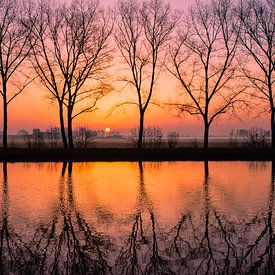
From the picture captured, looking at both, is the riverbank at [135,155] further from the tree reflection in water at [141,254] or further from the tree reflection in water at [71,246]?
the tree reflection in water at [141,254]

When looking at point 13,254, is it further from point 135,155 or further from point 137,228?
point 135,155

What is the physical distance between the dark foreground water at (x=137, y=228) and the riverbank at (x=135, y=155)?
13867 millimetres

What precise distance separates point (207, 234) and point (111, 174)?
12727mm

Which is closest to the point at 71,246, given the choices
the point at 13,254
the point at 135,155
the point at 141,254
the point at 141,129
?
the point at 13,254

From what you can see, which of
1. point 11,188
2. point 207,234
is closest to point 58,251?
point 207,234

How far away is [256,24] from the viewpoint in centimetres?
3978

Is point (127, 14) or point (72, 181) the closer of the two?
point (72, 181)

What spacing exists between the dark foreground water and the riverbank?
45.5 ft

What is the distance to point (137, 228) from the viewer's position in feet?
31.4

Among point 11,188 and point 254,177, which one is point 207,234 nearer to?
point 11,188

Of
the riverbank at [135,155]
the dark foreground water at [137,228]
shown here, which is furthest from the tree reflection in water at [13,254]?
the riverbank at [135,155]

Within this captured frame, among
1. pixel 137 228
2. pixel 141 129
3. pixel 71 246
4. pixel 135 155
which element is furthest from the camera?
pixel 141 129

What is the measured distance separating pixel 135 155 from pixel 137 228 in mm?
23151

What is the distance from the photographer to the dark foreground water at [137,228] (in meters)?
6.96
